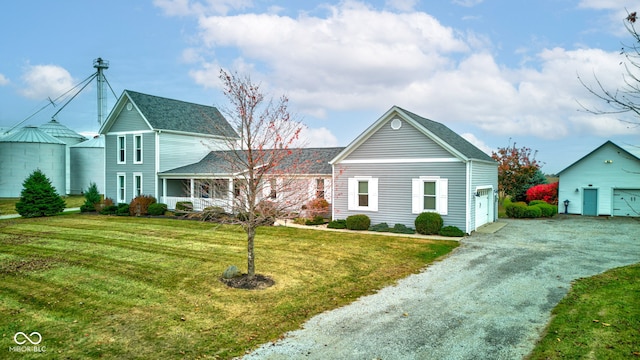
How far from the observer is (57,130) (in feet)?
148

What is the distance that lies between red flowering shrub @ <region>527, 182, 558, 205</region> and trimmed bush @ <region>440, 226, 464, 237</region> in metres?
16.7

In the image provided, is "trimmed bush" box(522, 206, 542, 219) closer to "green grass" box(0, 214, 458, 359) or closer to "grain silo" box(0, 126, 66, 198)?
"green grass" box(0, 214, 458, 359)

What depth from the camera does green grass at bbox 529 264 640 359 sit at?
21.7ft

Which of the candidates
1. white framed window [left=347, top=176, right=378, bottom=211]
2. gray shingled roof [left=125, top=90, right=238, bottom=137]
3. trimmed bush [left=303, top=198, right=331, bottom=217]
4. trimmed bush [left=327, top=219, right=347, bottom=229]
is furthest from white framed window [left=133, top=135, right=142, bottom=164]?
white framed window [left=347, top=176, right=378, bottom=211]

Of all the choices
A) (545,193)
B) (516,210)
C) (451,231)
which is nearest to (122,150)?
(451,231)

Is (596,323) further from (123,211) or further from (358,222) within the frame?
(123,211)

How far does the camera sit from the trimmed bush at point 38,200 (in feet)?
83.4

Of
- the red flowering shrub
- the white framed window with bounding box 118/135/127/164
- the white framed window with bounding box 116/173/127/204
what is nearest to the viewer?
the white framed window with bounding box 118/135/127/164

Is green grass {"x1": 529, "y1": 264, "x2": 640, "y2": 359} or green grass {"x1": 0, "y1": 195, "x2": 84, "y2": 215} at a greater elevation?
green grass {"x1": 0, "y1": 195, "x2": 84, "y2": 215}

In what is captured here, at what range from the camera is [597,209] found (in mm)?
27625

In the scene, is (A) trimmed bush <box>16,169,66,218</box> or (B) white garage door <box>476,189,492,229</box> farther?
(A) trimmed bush <box>16,169,66,218</box>

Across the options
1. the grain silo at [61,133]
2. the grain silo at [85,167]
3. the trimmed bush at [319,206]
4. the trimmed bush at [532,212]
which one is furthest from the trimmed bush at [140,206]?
the trimmed bush at [532,212]

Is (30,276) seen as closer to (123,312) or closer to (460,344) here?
(123,312)

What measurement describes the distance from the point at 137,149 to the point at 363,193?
17.4 metres
